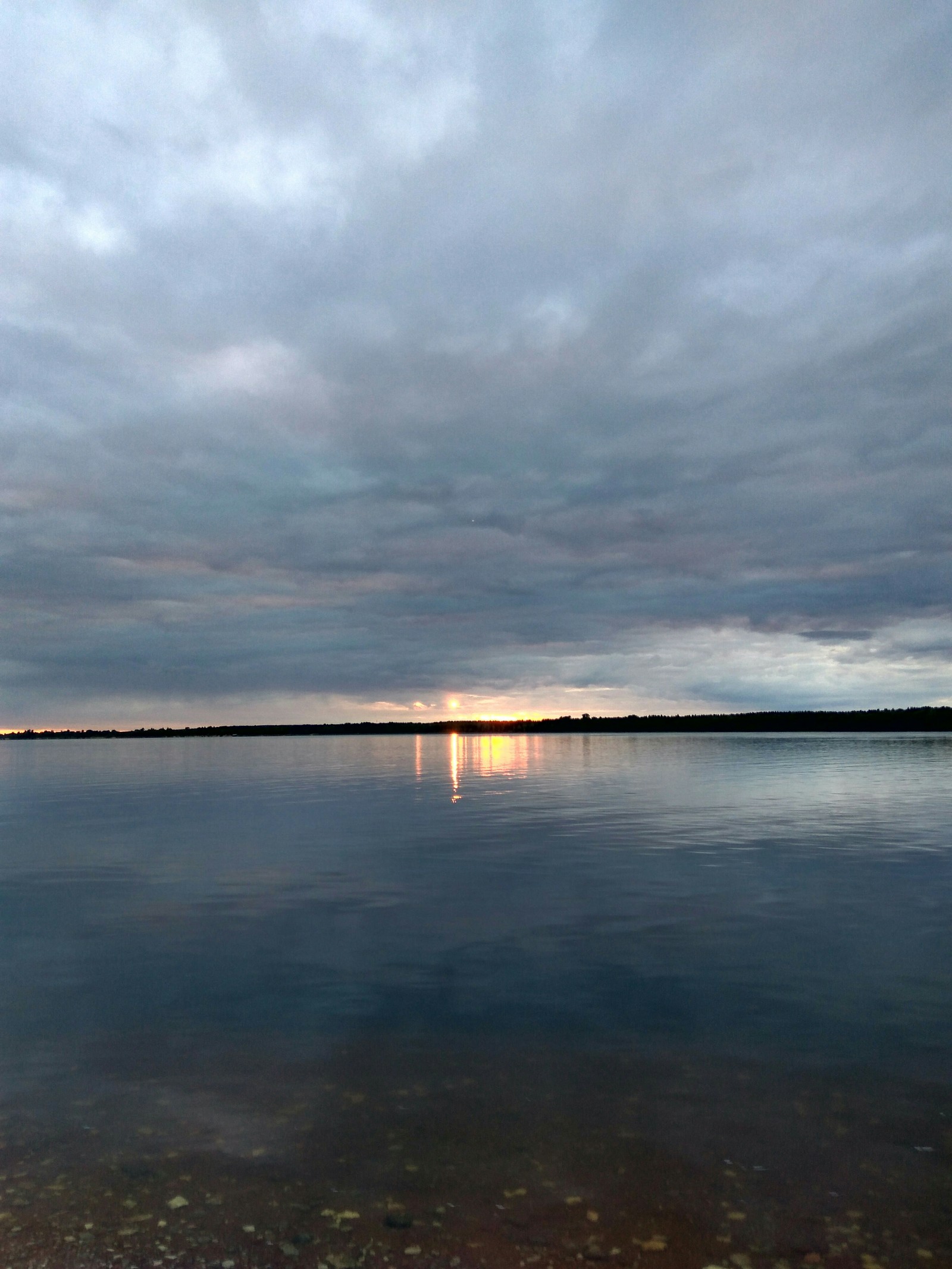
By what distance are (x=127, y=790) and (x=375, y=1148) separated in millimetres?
76304

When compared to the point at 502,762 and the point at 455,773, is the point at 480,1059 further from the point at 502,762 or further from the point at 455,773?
the point at 502,762

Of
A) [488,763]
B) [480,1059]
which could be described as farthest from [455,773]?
[480,1059]

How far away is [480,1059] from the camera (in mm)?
14273

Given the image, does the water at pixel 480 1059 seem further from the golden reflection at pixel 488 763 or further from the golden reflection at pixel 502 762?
the golden reflection at pixel 502 762

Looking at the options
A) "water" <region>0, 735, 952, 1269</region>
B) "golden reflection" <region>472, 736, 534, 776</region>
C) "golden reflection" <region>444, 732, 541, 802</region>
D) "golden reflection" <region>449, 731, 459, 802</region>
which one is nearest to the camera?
"water" <region>0, 735, 952, 1269</region>

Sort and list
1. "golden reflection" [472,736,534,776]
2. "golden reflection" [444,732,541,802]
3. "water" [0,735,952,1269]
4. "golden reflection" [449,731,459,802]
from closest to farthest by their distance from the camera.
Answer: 1. "water" [0,735,952,1269]
2. "golden reflection" [449,731,459,802]
3. "golden reflection" [444,732,541,802]
4. "golden reflection" [472,736,534,776]

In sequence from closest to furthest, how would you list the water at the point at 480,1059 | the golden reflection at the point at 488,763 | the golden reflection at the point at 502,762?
1. the water at the point at 480,1059
2. the golden reflection at the point at 488,763
3. the golden reflection at the point at 502,762

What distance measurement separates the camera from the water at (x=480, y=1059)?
9281 mm

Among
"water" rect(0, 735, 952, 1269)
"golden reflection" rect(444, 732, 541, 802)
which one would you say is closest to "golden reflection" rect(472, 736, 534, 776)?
"golden reflection" rect(444, 732, 541, 802)

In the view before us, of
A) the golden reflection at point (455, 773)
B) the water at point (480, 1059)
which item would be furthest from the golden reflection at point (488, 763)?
the water at point (480, 1059)

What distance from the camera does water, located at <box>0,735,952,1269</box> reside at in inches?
365

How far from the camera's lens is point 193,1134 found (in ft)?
37.7

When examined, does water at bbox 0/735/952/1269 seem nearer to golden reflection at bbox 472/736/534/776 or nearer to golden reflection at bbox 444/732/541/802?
golden reflection at bbox 444/732/541/802

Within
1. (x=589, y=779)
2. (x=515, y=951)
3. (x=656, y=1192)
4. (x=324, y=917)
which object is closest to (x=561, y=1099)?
(x=656, y=1192)
